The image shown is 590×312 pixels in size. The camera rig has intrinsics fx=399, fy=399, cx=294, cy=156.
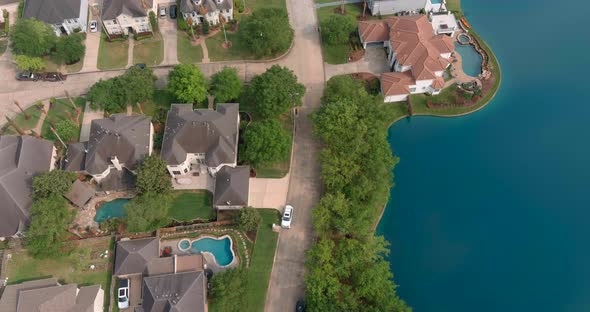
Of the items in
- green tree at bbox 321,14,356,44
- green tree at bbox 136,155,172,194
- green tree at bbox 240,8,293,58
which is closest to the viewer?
green tree at bbox 136,155,172,194

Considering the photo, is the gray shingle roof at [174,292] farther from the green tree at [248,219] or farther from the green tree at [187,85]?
the green tree at [187,85]

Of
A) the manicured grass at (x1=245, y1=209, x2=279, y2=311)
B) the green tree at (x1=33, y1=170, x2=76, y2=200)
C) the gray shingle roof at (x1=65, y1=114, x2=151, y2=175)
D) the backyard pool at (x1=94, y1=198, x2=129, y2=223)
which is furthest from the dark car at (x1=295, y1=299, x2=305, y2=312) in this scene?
the green tree at (x1=33, y1=170, x2=76, y2=200)

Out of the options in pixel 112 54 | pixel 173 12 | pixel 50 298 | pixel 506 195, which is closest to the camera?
pixel 50 298

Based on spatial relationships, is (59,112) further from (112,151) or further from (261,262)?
(261,262)

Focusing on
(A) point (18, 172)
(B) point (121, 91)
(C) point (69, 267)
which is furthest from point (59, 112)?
(C) point (69, 267)

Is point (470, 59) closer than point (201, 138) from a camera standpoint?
No

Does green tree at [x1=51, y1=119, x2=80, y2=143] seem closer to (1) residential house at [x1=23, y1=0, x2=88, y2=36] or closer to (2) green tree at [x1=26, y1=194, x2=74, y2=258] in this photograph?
(2) green tree at [x1=26, y1=194, x2=74, y2=258]

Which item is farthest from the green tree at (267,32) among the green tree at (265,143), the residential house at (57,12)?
the residential house at (57,12)
